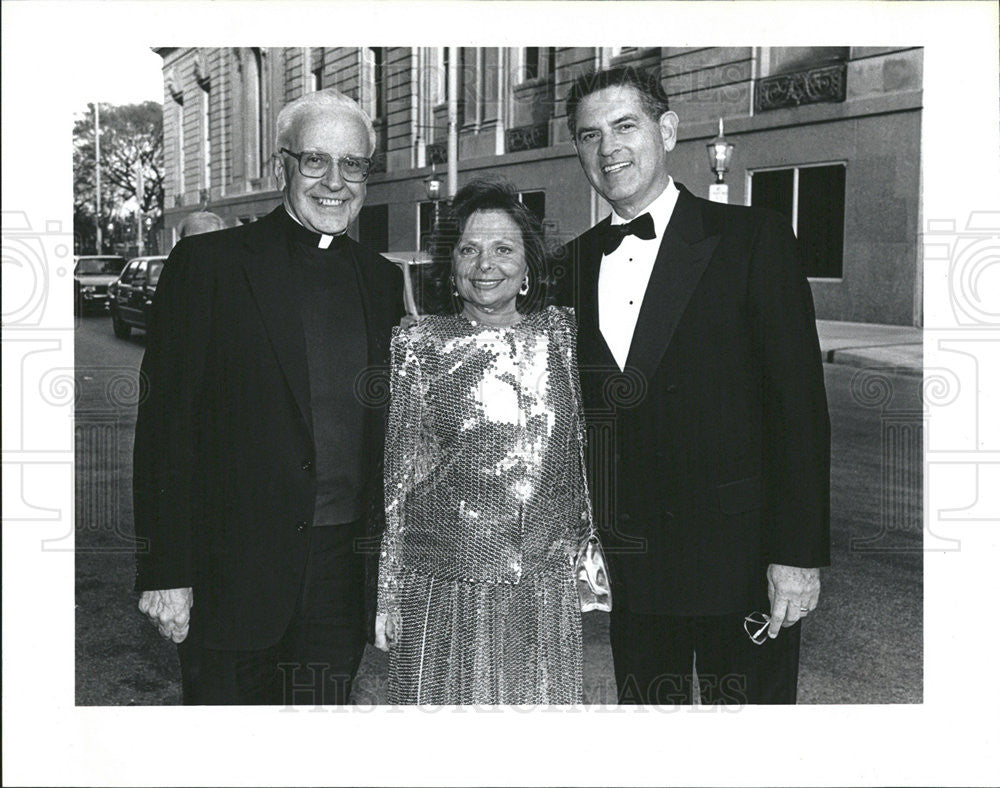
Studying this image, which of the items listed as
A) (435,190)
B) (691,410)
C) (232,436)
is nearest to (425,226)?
(435,190)

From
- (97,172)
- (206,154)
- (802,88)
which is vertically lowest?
(97,172)

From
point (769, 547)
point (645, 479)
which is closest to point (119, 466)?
point (645, 479)

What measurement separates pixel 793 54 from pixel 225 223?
206 cm

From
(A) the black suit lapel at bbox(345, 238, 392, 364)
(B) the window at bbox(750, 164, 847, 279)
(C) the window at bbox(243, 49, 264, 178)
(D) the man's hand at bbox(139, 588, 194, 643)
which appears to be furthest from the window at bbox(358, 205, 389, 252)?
(B) the window at bbox(750, 164, 847, 279)

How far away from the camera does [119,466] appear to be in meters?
3.28

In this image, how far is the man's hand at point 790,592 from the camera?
2.68 m

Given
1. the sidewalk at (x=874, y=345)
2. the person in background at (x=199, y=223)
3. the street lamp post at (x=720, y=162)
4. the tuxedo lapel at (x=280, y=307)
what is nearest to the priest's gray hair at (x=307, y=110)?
the tuxedo lapel at (x=280, y=307)

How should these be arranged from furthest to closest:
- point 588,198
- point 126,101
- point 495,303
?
point 126,101 < point 588,198 < point 495,303

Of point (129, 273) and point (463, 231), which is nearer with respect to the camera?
point (463, 231)

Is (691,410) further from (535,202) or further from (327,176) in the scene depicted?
(327,176)

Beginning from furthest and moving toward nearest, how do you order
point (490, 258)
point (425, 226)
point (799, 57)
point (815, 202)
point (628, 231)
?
point (815, 202) → point (799, 57) → point (425, 226) → point (628, 231) → point (490, 258)

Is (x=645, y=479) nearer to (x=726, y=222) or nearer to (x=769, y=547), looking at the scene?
(x=769, y=547)

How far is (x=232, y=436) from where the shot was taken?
277 cm

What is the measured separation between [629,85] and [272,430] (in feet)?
4.55
